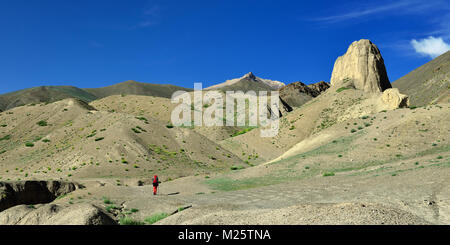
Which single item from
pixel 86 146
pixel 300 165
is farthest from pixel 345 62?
pixel 86 146

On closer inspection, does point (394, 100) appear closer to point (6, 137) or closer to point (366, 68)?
point (366, 68)

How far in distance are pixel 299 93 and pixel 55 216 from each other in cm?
15181

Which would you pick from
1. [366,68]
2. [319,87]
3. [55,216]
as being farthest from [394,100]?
[319,87]

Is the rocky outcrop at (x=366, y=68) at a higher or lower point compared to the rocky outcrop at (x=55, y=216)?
higher

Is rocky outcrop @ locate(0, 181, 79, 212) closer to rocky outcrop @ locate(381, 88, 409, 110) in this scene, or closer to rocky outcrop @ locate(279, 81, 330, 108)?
rocky outcrop @ locate(381, 88, 409, 110)

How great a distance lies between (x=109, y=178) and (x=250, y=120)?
5115cm

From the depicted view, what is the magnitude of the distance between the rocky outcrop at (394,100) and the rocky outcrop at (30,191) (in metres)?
41.2
